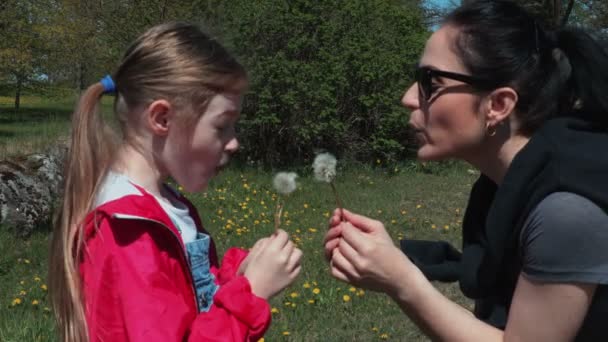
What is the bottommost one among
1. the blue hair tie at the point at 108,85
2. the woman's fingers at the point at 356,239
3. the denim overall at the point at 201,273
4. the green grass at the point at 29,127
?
the green grass at the point at 29,127

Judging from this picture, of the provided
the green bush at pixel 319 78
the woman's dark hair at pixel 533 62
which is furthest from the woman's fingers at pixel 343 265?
the green bush at pixel 319 78

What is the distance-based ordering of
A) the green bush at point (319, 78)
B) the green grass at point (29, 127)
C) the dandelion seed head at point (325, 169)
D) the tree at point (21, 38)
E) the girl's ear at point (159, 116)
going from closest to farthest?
1. the girl's ear at point (159, 116)
2. the dandelion seed head at point (325, 169)
3. the green grass at point (29, 127)
4. the green bush at point (319, 78)
5. the tree at point (21, 38)

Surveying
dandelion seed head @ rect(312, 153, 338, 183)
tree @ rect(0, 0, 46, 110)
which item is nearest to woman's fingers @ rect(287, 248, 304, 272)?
dandelion seed head @ rect(312, 153, 338, 183)

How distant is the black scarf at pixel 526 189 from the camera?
1.63 metres

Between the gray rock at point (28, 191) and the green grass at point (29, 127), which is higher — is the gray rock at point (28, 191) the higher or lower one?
the higher one

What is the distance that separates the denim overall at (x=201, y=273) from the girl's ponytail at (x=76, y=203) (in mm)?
323

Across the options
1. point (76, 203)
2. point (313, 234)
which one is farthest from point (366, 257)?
point (313, 234)

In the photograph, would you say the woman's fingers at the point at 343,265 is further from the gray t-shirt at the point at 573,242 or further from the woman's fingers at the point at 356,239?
the gray t-shirt at the point at 573,242

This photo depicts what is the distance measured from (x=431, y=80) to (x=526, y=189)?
46 cm

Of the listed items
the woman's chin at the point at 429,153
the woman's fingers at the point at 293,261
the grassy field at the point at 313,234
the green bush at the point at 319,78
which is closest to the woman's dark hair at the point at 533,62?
the woman's chin at the point at 429,153

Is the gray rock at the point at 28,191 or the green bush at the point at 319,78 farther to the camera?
the green bush at the point at 319,78

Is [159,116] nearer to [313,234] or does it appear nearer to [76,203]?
[76,203]

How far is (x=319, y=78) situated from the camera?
10195 millimetres

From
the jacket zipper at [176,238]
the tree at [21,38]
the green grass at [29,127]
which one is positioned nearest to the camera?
the jacket zipper at [176,238]
